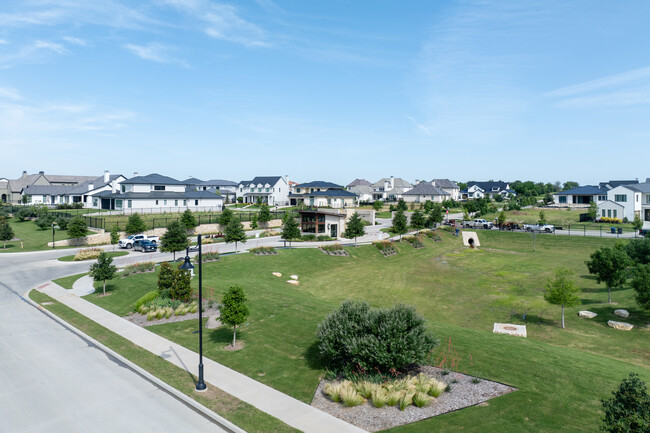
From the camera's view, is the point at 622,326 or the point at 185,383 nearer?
the point at 185,383

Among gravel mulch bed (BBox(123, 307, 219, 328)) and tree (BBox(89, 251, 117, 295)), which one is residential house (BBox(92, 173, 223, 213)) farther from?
gravel mulch bed (BBox(123, 307, 219, 328))

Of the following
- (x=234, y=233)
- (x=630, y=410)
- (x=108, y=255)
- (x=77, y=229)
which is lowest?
(x=108, y=255)

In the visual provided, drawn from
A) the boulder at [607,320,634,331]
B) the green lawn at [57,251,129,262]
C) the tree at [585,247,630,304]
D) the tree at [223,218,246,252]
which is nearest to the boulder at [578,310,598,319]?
the boulder at [607,320,634,331]

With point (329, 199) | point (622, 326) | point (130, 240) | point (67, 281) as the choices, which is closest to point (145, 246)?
point (130, 240)

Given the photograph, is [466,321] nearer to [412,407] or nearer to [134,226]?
[412,407]

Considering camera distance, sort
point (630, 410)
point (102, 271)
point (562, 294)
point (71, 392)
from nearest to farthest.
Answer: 1. point (630, 410)
2. point (71, 392)
3. point (562, 294)
4. point (102, 271)

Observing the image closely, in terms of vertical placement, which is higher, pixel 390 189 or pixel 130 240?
pixel 390 189

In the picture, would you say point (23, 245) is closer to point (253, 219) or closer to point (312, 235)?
point (253, 219)

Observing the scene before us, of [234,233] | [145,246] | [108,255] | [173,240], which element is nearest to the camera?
[173,240]
